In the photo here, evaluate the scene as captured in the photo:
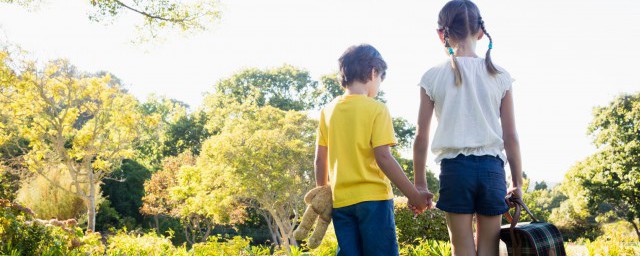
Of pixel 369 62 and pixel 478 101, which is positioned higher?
pixel 369 62

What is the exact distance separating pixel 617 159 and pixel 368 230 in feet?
69.2

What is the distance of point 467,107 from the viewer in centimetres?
225

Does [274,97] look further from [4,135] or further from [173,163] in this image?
[4,135]

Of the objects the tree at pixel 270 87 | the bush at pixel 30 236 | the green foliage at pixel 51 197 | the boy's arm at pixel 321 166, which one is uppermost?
the tree at pixel 270 87

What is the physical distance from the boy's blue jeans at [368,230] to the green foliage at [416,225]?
13.6ft

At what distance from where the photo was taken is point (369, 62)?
255 cm

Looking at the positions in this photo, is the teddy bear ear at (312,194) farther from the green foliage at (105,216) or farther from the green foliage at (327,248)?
the green foliage at (105,216)

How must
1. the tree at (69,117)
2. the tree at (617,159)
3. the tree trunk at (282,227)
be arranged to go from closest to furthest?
the tree at (69,117) < the tree trunk at (282,227) < the tree at (617,159)

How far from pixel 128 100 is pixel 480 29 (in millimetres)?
12460

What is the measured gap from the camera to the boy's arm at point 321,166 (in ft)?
8.71

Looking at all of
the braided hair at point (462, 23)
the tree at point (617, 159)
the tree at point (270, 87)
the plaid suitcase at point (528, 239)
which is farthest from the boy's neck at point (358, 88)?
the tree at point (270, 87)

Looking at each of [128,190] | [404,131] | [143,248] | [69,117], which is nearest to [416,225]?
[143,248]

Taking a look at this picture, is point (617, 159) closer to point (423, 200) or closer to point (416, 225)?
point (416, 225)

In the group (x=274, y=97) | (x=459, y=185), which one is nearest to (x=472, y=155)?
(x=459, y=185)
